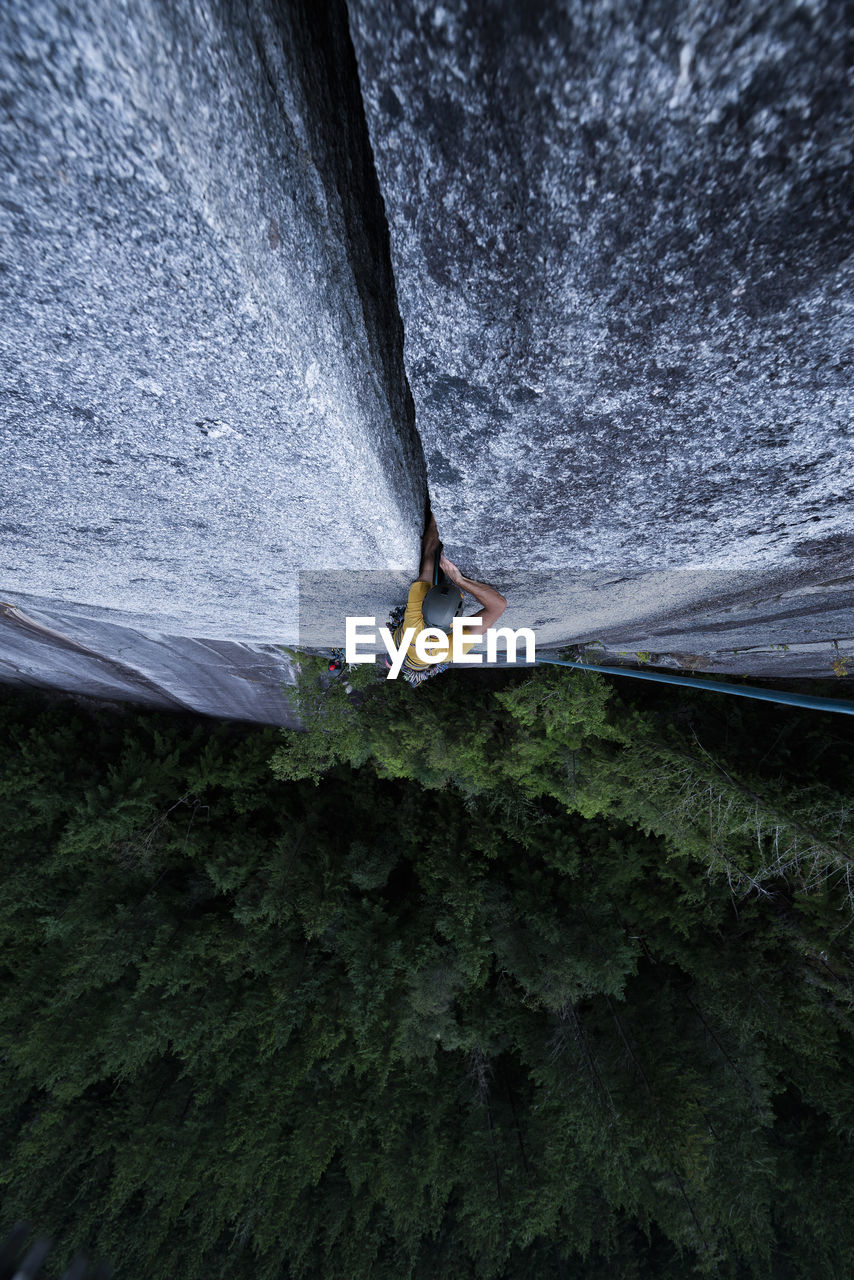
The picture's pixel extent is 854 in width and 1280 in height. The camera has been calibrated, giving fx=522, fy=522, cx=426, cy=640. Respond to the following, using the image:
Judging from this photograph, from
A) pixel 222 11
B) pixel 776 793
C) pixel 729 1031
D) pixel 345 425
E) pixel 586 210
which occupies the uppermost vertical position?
pixel 222 11

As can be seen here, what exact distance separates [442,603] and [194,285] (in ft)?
5.31

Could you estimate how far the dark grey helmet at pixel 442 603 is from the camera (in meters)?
2.42

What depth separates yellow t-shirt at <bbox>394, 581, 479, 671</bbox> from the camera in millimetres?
2561

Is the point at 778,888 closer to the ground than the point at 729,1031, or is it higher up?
higher up

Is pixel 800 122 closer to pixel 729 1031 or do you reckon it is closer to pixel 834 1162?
pixel 729 1031

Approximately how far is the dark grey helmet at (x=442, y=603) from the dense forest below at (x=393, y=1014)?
2.80 meters

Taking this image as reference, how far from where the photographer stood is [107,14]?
2.11 ft

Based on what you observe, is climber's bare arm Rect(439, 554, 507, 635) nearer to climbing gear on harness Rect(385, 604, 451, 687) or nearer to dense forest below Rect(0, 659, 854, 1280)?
climbing gear on harness Rect(385, 604, 451, 687)

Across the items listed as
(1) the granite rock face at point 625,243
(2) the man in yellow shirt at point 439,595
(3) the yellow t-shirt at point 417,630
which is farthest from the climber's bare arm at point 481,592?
(1) the granite rock face at point 625,243

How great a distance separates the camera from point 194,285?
0.97 metres

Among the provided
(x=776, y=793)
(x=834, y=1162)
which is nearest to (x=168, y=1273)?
(x=834, y=1162)

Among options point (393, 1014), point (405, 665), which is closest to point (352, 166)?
point (405, 665)

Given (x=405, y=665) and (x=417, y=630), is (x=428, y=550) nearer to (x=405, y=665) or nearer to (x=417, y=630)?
(x=417, y=630)

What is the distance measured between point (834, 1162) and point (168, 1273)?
9.42 m
